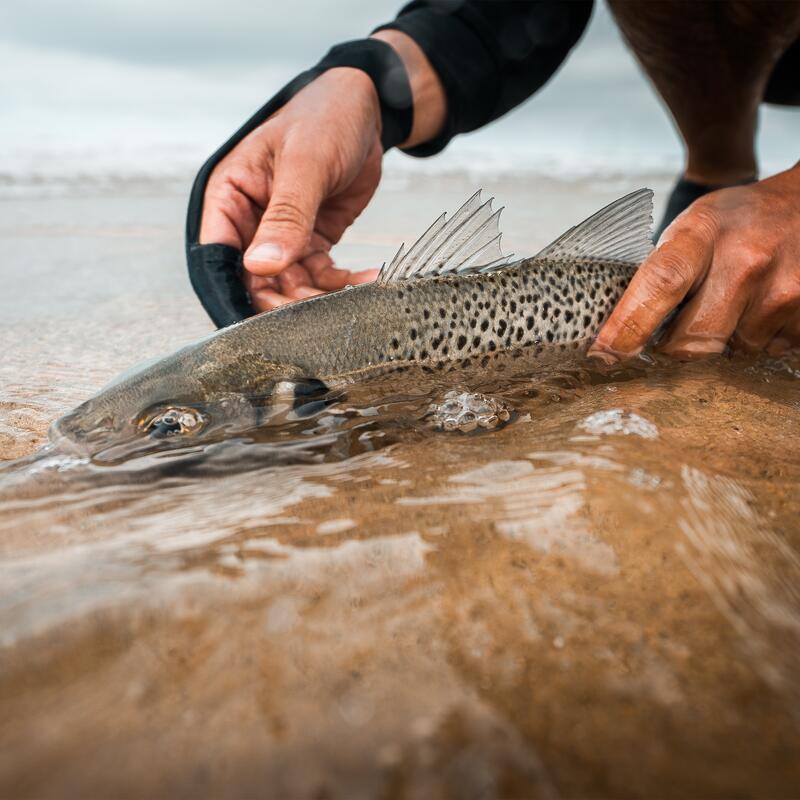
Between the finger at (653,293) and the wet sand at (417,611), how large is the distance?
0.55 meters

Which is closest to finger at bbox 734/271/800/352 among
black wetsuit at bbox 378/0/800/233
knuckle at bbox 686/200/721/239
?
knuckle at bbox 686/200/721/239

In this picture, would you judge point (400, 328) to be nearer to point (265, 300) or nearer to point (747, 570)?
point (265, 300)

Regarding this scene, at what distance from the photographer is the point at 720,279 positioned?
2719mm

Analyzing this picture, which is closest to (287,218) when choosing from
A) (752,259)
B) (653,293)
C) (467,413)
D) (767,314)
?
(467,413)

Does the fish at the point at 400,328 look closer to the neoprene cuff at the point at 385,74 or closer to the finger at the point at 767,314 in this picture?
the finger at the point at 767,314

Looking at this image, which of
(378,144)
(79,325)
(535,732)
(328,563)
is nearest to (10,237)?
(79,325)

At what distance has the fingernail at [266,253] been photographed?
2615 mm

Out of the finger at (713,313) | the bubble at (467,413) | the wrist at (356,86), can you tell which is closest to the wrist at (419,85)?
the wrist at (356,86)

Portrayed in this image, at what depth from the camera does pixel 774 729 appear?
930mm

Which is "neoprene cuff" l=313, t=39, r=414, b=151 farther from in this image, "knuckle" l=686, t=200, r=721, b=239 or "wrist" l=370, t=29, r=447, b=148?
"knuckle" l=686, t=200, r=721, b=239

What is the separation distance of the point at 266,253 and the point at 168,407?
83cm

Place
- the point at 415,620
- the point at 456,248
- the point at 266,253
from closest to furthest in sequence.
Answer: the point at 415,620 → the point at 456,248 → the point at 266,253

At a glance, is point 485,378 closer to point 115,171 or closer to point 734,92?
point 734,92

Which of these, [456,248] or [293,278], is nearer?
[456,248]
